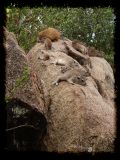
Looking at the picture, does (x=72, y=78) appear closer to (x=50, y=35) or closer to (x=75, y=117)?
(x=75, y=117)

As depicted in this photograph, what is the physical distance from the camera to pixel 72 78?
7898 mm

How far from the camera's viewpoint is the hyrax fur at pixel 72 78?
777 cm

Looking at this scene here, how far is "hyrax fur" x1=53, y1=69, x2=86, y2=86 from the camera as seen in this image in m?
7.77

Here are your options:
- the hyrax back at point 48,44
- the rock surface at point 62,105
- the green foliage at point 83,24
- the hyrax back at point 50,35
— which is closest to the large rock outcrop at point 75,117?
the rock surface at point 62,105

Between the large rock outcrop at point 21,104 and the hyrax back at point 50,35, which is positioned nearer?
the large rock outcrop at point 21,104

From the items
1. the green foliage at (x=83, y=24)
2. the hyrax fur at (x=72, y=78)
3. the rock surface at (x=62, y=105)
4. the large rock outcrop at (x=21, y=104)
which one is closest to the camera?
the large rock outcrop at (x=21, y=104)

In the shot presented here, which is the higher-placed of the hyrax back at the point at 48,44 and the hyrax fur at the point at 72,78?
the hyrax back at the point at 48,44

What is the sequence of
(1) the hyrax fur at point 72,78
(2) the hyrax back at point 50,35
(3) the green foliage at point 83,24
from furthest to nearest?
(3) the green foliage at point 83,24 → (2) the hyrax back at point 50,35 → (1) the hyrax fur at point 72,78

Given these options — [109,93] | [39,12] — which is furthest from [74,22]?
[109,93]

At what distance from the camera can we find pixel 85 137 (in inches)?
251

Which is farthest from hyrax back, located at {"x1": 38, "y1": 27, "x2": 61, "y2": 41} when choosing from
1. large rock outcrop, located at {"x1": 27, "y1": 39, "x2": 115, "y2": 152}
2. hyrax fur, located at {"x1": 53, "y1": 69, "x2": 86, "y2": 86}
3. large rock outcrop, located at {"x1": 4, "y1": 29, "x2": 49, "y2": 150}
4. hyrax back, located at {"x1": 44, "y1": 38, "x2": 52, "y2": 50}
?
large rock outcrop, located at {"x1": 4, "y1": 29, "x2": 49, "y2": 150}

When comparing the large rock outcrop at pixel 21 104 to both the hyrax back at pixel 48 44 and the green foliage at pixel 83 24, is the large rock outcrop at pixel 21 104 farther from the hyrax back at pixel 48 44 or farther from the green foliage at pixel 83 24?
the green foliage at pixel 83 24

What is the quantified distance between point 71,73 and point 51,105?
3.65ft

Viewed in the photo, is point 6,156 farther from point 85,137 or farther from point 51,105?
point 51,105
